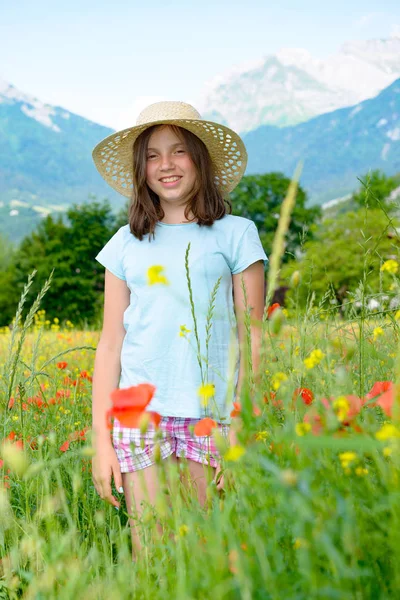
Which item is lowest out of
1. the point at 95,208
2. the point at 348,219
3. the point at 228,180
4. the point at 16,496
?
the point at 16,496

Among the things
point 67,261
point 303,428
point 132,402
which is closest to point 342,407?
point 303,428

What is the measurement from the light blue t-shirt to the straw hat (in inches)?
16.4

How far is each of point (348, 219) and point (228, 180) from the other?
1112 inches

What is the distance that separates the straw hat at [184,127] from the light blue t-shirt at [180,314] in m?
0.42

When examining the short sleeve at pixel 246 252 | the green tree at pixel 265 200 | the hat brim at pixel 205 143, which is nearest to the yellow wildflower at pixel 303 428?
the short sleeve at pixel 246 252

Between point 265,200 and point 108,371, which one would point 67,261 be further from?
point 108,371

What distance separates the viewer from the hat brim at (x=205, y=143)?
8.79 feet

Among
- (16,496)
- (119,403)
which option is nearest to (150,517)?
(119,403)

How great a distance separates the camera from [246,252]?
250 centimetres

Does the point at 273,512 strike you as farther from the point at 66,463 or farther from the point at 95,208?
the point at 95,208

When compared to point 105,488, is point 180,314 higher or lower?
higher

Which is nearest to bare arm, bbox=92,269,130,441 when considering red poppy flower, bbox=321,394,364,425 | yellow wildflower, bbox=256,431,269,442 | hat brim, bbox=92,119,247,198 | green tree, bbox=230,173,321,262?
hat brim, bbox=92,119,247,198

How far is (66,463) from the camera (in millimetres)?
2314

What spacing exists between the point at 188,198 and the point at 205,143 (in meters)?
0.29
